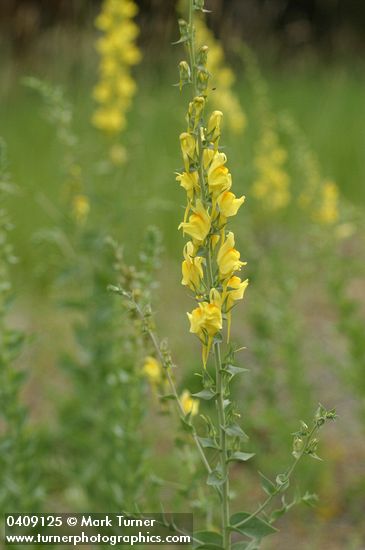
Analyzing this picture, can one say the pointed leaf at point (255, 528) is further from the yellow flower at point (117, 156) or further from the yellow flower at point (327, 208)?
the yellow flower at point (117, 156)

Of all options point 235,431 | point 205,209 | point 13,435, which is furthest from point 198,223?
point 13,435

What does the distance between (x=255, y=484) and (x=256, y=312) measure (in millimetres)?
619

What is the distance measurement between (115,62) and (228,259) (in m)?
2.26

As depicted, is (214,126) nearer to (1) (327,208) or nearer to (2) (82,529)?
(2) (82,529)

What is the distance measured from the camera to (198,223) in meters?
1.39

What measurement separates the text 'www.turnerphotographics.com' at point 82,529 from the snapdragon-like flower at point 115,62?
164 cm

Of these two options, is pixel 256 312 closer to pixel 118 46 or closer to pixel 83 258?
pixel 83 258

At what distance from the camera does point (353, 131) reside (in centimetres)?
699

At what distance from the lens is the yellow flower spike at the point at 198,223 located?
1.39 meters

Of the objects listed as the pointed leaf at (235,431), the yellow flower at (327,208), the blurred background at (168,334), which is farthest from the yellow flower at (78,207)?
the pointed leaf at (235,431)

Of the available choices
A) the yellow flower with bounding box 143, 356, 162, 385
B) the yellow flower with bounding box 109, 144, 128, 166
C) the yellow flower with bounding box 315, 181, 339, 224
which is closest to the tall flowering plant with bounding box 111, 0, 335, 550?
the yellow flower with bounding box 143, 356, 162, 385

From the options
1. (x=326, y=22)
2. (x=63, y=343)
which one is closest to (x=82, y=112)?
(x=63, y=343)

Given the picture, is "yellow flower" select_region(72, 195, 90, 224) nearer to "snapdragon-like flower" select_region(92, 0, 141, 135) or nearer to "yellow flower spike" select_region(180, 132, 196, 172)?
"snapdragon-like flower" select_region(92, 0, 141, 135)

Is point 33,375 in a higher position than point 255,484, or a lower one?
higher
